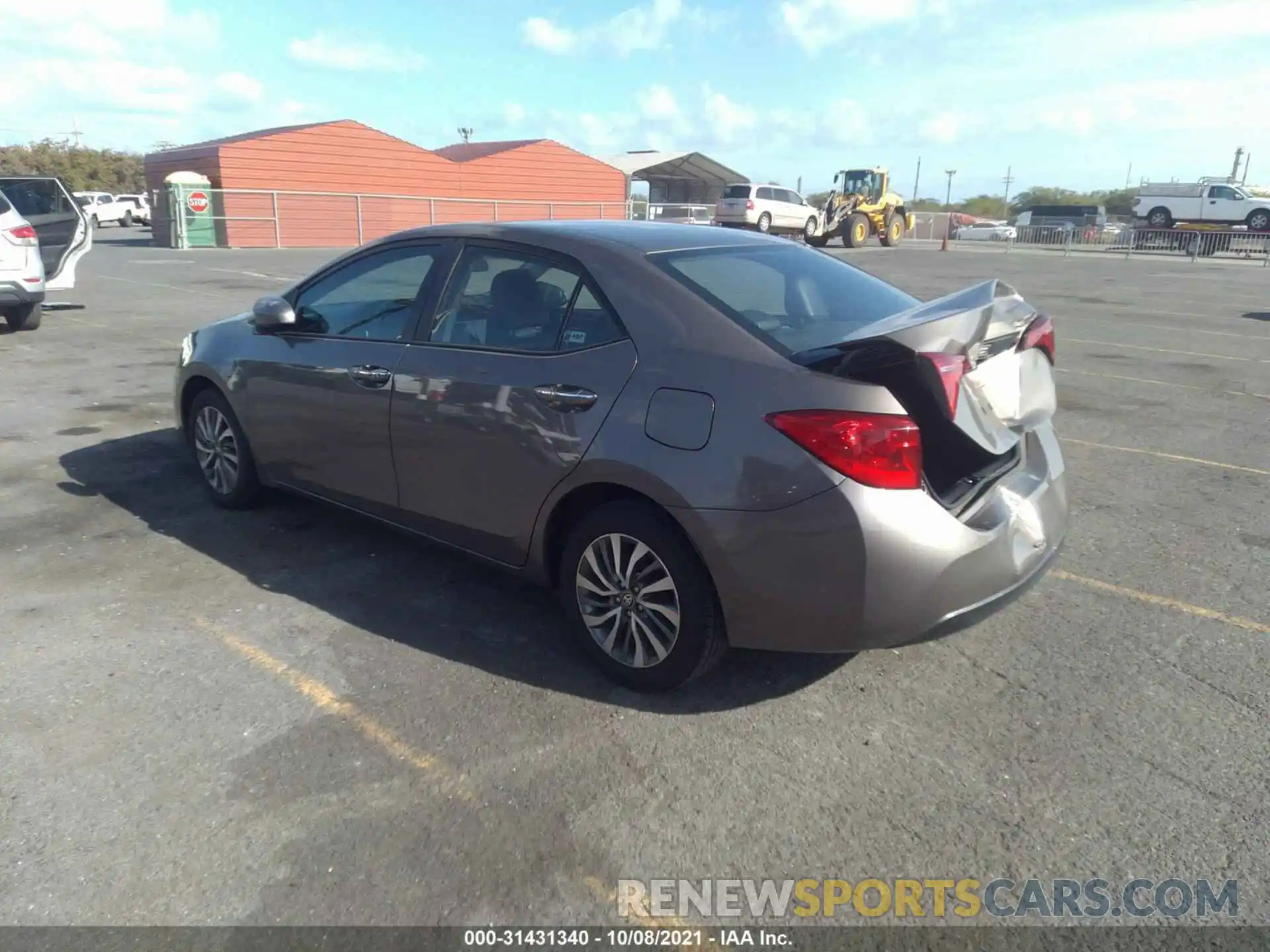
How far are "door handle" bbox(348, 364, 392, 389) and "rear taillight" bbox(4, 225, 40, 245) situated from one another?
8931 millimetres

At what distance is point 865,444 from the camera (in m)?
2.78

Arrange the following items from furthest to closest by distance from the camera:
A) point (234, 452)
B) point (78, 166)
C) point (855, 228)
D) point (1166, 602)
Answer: point (78, 166) → point (855, 228) → point (234, 452) → point (1166, 602)

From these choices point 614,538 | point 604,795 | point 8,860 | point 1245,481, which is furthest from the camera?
point 1245,481

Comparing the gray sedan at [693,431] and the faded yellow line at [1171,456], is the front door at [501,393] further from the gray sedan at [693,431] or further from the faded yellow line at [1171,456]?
the faded yellow line at [1171,456]

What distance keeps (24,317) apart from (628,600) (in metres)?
11.5

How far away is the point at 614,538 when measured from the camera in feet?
10.8

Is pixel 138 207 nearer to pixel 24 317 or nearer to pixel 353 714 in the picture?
pixel 24 317

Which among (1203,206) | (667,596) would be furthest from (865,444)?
(1203,206)

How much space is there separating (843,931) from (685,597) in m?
1.13

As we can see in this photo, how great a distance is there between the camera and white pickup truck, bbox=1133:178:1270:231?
40.6 metres

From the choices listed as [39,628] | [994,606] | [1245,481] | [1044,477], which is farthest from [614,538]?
[1245,481]

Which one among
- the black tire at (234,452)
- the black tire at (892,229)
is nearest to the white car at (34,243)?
the black tire at (234,452)

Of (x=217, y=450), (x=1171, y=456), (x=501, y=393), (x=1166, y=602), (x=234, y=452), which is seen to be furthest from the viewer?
(x=1171, y=456)

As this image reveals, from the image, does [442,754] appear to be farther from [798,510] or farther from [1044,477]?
[1044,477]
